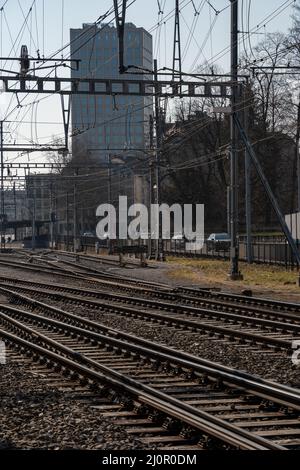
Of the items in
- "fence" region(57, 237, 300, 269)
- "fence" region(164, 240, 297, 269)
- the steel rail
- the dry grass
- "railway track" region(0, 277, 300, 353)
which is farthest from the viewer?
"fence" region(57, 237, 300, 269)

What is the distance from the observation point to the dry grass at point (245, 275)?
29.8 meters

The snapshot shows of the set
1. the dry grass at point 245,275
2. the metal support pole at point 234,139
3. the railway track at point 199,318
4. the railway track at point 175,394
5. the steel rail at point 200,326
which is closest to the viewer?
the railway track at point 175,394

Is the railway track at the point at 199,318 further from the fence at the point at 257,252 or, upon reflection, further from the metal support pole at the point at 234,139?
the fence at the point at 257,252

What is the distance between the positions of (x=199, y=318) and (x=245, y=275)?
15419 mm

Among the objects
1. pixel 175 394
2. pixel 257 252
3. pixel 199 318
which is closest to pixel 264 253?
pixel 257 252

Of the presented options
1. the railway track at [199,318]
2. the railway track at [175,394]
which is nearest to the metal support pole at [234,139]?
the railway track at [199,318]

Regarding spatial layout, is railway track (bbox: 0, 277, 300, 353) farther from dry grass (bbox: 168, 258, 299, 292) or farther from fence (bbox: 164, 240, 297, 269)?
fence (bbox: 164, 240, 297, 269)

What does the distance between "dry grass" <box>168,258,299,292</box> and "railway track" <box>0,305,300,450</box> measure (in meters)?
14.3

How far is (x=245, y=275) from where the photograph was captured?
33812 millimetres

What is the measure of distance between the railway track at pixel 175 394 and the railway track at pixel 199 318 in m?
1.85

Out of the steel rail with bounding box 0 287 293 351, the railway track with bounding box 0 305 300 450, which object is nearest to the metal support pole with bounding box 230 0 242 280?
the steel rail with bounding box 0 287 293 351

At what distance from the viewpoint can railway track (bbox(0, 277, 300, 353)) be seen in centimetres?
1470

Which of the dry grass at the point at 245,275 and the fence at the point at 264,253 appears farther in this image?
the fence at the point at 264,253
